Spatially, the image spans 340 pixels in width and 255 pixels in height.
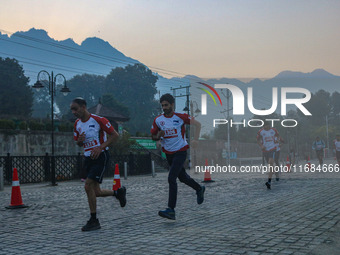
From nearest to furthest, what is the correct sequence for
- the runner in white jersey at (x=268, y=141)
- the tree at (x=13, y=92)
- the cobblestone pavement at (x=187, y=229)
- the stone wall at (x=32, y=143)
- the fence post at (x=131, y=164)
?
the cobblestone pavement at (x=187, y=229) < the runner in white jersey at (x=268, y=141) < the fence post at (x=131, y=164) < the stone wall at (x=32, y=143) < the tree at (x=13, y=92)

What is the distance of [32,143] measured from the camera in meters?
30.0

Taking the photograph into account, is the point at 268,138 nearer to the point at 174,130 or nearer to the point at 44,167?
the point at 174,130

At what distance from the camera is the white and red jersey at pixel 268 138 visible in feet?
42.0

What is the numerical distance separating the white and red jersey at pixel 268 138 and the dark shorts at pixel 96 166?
7585mm

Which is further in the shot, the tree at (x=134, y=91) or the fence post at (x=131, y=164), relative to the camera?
the tree at (x=134, y=91)

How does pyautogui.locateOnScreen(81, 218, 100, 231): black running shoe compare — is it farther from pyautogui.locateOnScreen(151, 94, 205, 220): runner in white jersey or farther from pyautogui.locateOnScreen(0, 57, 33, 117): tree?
pyautogui.locateOnScreen(0, 57, 33, 117): tree

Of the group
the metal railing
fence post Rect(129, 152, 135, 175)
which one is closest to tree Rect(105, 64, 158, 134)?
fence post Rect(129, 152, 135, 175)

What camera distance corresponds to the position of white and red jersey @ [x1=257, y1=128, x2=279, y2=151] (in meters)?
12.8

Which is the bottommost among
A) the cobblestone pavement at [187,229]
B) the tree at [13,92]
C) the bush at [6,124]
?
the cobblestone pavement at [187,229]

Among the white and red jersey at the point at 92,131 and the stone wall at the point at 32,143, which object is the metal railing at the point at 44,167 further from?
the white and red jersey at the point at 92,131

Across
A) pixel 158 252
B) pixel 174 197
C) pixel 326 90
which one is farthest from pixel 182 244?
pixel 326 90

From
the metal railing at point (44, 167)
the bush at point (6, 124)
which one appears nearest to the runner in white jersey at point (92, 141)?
the metal railing at point (44, 167)

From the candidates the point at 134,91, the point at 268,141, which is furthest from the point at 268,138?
the point at 134,91

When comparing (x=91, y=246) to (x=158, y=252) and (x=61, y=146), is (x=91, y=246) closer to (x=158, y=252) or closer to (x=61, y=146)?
(x=158, y=252)
